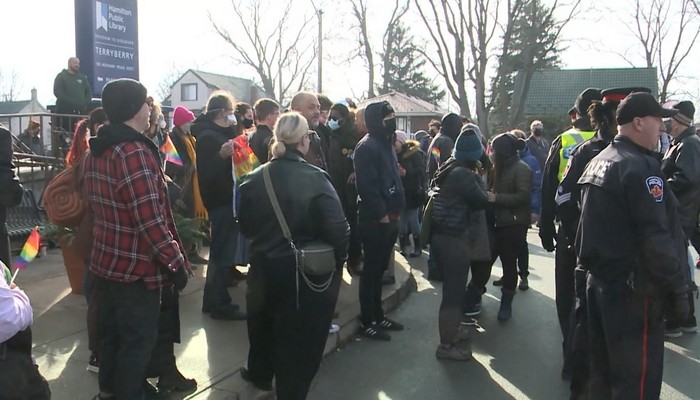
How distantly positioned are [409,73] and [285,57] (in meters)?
17.5

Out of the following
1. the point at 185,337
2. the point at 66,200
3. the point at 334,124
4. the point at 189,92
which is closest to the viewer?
the point at 66,200

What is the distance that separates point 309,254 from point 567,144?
96.6 inches

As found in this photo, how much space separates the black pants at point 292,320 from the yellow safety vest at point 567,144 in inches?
83.1

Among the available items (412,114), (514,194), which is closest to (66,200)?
(514,194)

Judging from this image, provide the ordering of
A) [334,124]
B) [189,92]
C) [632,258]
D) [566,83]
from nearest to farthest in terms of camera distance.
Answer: [632,258]
[334,124]
[566,83]
[189,92]

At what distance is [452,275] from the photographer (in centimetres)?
469

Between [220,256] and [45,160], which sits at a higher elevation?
[45,160]

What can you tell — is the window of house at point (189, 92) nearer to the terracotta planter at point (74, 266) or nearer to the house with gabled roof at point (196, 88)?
the house with gabled roof at point (196, 88)

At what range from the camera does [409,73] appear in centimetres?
5806

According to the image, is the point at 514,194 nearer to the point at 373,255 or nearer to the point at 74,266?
the point at 373,255

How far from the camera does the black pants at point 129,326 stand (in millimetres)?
2979

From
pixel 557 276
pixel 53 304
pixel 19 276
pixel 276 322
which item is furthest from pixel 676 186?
pixel 19 276

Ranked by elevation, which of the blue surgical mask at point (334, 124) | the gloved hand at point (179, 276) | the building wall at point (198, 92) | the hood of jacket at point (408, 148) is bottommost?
the gloved hand at point (179, 276)

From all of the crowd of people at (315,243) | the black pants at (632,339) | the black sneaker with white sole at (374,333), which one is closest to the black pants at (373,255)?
the crowd of people at (315,243)
